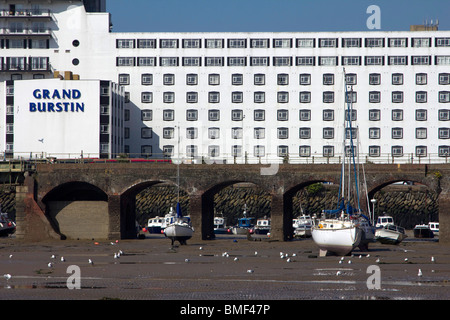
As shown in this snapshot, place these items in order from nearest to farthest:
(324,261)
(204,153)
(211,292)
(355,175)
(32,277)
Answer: (211,292) → (32,277) → (324,261) → (355,175) → (204,153)

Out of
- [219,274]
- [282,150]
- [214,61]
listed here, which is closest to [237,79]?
[214,61]

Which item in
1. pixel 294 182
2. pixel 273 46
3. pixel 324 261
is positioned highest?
pixel 273 46

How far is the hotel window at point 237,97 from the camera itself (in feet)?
374

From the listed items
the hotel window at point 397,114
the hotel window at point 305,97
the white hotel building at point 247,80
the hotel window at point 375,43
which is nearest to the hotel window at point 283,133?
the white hotel building at point 247,80

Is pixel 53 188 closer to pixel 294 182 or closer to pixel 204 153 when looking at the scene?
pixel 294 182

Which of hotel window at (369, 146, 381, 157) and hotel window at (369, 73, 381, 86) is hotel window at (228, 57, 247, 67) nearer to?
hotel window at (369, 73, 381, 86)

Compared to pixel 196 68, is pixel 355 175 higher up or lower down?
lower down

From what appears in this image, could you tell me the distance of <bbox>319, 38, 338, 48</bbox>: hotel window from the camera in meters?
113

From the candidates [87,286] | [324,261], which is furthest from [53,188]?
[87,286]

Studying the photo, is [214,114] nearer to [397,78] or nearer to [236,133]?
[236,133]

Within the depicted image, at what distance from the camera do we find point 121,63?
113812 millimetres

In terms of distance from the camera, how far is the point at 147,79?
11412cm

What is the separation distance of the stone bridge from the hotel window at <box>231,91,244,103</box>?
42.7m

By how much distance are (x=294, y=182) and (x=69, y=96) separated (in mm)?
42458
